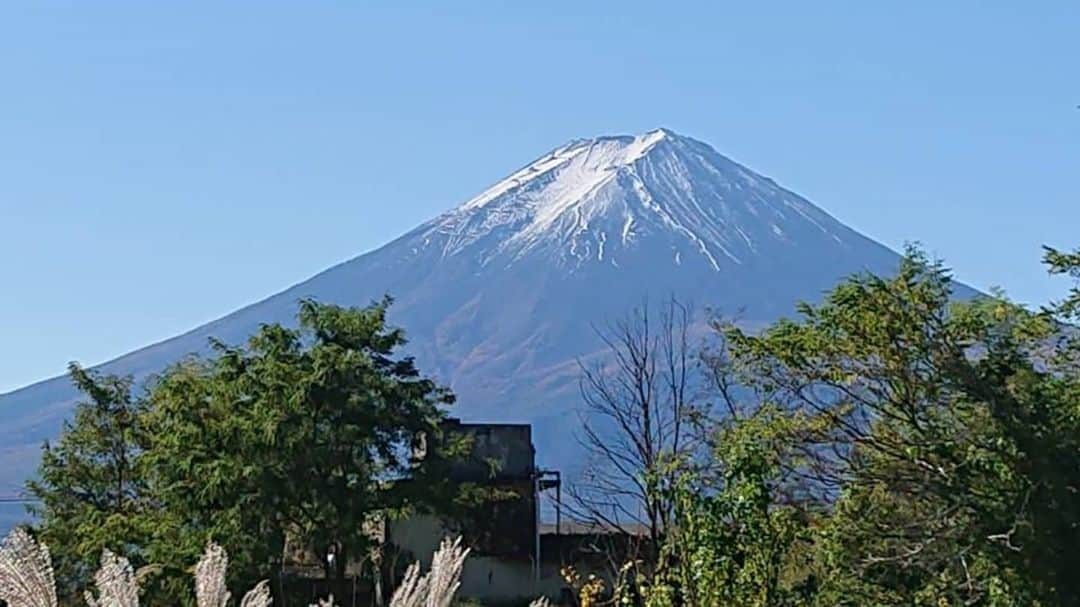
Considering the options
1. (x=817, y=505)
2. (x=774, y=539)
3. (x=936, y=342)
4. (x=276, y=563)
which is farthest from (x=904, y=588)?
(x=276, y=563)

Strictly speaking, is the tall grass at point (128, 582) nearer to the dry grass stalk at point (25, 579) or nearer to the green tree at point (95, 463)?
the dry grass stalk at point (25, 579)

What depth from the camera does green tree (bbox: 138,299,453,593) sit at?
26.6 m

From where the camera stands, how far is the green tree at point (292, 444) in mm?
26594

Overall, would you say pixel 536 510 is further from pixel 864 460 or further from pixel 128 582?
pixel 128 582

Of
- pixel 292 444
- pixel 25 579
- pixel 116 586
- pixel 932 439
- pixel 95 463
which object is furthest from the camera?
pixel 95 463

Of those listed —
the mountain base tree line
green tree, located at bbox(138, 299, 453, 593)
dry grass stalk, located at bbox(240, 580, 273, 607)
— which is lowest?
dry grass stalk, located at bbox(240, 580, 273, 607)

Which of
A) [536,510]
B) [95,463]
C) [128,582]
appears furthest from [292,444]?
[128,582]

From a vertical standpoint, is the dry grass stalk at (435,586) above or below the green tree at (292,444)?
below

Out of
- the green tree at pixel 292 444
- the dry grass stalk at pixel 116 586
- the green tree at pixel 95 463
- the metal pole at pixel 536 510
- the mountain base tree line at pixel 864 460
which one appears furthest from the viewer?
the metal pole at pixel 536 510

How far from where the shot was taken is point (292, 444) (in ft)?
88.3

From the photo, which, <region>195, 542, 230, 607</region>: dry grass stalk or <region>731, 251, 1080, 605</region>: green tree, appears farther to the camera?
<region>731, 251, 1080, 605</region>: green tree

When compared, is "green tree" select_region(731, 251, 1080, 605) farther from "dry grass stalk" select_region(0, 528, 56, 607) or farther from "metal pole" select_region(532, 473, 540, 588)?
"metal pole" select_region(532, 473, 540, 588)

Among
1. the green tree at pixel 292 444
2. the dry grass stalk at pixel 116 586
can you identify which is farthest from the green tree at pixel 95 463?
the dry grass stalk at pixel 116 586

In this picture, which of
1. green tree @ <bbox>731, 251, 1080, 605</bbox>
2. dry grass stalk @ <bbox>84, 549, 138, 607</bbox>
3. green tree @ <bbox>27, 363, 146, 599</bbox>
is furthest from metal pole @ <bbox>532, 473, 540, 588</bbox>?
dry grass stalk @ <bbox>84, 549, 138, 607</bbox>
